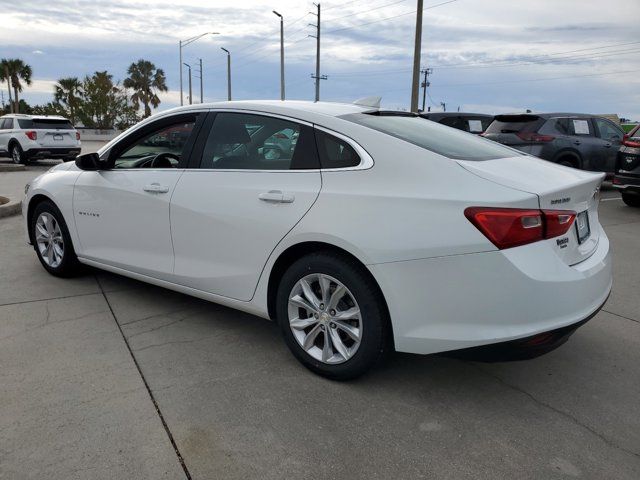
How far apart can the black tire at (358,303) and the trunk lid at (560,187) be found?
786 millimetres

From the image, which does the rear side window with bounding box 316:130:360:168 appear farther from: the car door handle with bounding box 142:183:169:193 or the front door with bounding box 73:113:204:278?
the car door handle with bounding box 142:183:169:193

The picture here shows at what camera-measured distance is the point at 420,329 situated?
2.71 m

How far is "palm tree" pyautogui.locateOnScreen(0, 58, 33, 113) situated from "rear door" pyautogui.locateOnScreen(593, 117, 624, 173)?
199 feet

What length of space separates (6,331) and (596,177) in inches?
155

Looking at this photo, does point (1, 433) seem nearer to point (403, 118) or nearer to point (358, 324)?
point (358, 324)

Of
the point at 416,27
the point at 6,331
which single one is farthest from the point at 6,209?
the point at 416,27

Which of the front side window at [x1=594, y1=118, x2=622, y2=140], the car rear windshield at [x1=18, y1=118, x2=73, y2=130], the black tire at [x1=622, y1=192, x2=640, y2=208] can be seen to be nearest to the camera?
the black tire at [x1=622, y1=192, x2=640, y2=208]

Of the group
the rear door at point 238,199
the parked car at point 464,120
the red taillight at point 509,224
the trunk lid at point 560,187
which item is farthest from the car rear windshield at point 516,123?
the red taillight at point 509,224

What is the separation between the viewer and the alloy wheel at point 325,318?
9.67ft

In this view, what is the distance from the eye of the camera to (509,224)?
250 centimetres

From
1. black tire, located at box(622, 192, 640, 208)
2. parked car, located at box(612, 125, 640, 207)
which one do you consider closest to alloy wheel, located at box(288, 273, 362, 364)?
parked car, located at box(612, 125, 640, 207)

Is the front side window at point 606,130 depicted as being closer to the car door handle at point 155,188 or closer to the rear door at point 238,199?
the rear door at point 238,199

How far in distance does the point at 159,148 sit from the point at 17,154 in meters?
15.5

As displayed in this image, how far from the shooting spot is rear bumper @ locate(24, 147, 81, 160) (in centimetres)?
1656
